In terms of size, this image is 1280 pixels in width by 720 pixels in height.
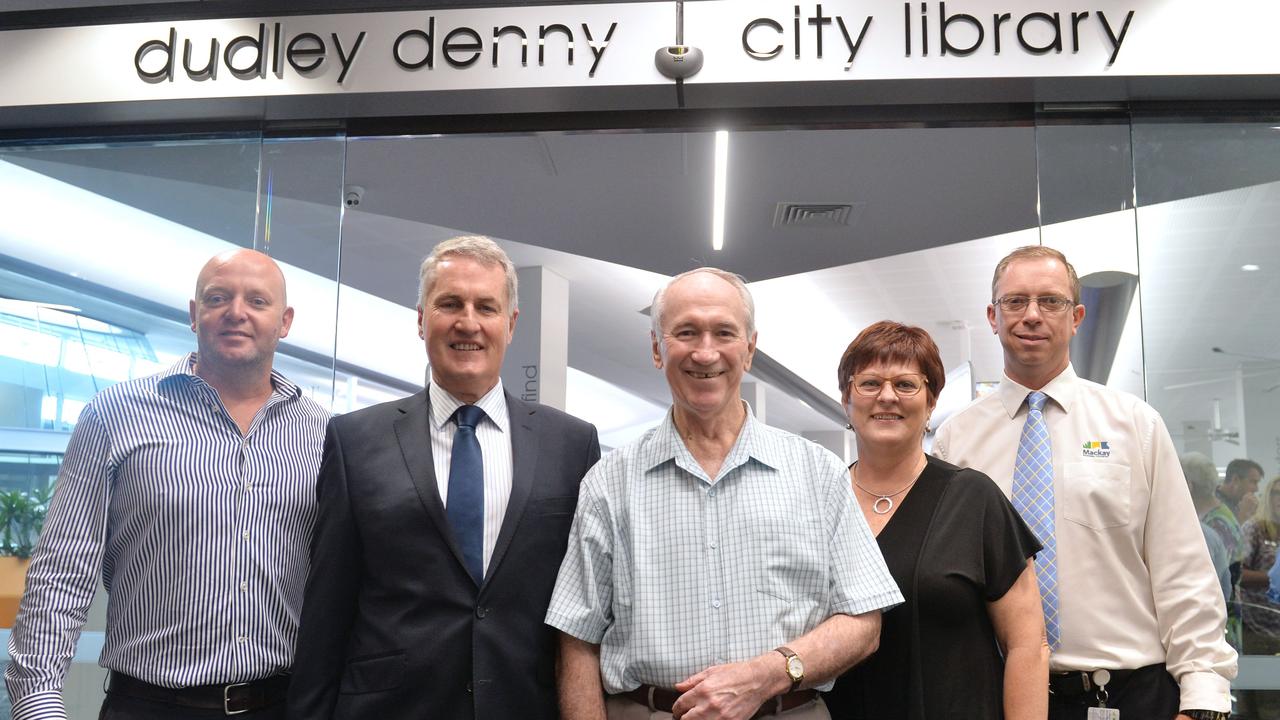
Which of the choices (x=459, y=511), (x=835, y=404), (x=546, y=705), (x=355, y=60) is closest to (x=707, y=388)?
(x=459, y=511)

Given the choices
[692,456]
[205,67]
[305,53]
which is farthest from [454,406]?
[205,67]

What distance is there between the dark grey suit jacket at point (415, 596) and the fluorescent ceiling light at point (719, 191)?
3044mm

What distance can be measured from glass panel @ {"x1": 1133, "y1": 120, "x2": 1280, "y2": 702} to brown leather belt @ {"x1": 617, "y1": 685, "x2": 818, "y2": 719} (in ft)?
7.29

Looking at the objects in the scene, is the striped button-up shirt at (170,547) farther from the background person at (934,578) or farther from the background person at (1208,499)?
the background person at (1208,499)

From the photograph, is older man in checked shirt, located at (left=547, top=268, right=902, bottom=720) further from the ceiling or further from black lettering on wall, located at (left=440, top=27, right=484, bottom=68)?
the ceiling

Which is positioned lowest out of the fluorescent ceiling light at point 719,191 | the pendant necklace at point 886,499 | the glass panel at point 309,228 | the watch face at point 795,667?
the watch face at point 795,667

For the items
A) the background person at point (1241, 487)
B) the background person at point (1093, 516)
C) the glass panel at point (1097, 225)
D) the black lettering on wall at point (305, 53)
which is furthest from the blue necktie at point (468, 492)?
the background person at point (1241, 487)

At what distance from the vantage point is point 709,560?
2.09 meters

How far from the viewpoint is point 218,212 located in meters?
3.90

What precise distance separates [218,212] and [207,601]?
6.66ft

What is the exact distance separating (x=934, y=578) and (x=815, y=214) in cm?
418

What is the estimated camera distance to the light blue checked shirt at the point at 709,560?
2.04 m

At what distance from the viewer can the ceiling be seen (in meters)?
3.71

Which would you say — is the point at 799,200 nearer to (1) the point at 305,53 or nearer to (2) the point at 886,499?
(1) the point at 305,53
